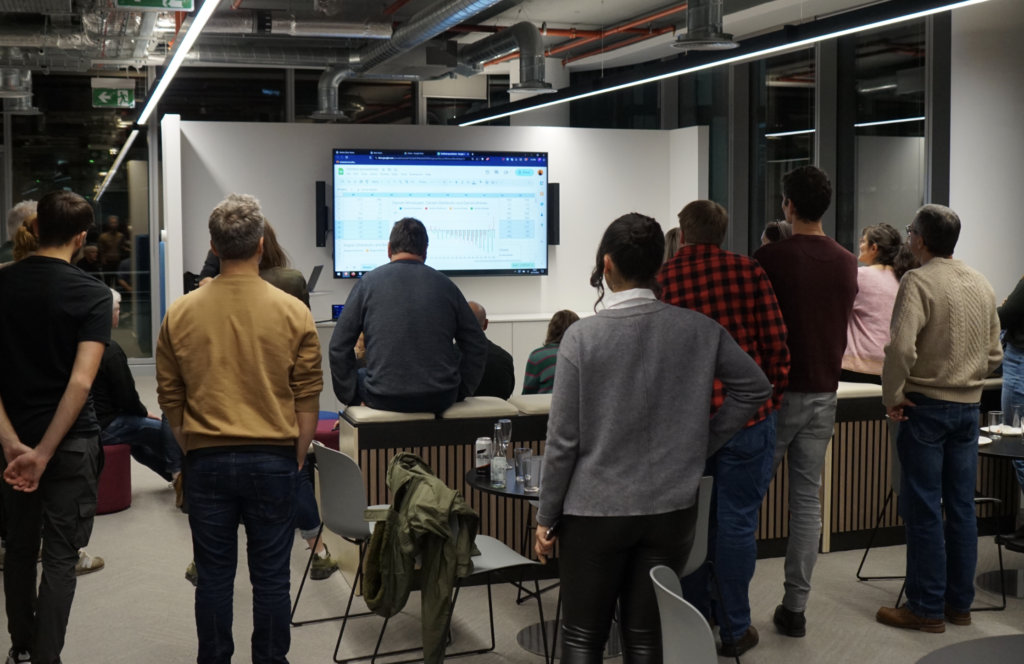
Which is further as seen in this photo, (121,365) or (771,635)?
(121,365)

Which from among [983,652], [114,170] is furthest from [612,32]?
[983,652]

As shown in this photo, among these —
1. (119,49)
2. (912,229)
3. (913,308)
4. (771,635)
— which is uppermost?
(119,49)

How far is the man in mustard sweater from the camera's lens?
9.13 feet

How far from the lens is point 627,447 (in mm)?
2393

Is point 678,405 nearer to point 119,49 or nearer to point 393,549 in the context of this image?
point 393,549

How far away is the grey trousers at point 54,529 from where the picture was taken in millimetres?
3033

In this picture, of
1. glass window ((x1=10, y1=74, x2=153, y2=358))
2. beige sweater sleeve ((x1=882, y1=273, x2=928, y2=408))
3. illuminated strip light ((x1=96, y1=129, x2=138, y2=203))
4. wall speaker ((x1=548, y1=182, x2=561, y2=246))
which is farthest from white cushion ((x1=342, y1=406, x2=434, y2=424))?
illuminated strip light ((x1=96, y1=129, x2=138, y2=203))

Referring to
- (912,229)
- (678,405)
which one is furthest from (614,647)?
(912,229)

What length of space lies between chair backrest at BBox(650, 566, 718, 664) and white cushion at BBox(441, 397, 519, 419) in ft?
7.30

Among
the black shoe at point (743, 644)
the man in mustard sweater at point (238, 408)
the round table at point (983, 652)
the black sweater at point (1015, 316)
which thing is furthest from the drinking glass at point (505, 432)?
the black sweater at point (1015, 316)

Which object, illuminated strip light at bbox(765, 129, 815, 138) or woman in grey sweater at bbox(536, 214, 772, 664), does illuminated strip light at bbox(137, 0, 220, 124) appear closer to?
woman in grey sweater at bbox(536, 214, 772, 664)

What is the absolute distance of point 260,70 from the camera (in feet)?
36.7

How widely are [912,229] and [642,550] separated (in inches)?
79.2

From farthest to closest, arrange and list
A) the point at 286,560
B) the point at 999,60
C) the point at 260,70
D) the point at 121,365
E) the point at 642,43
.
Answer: the point at 260,70
the point at 642,43
the point at 999,60
the point at 121,365
the point at 286,560
